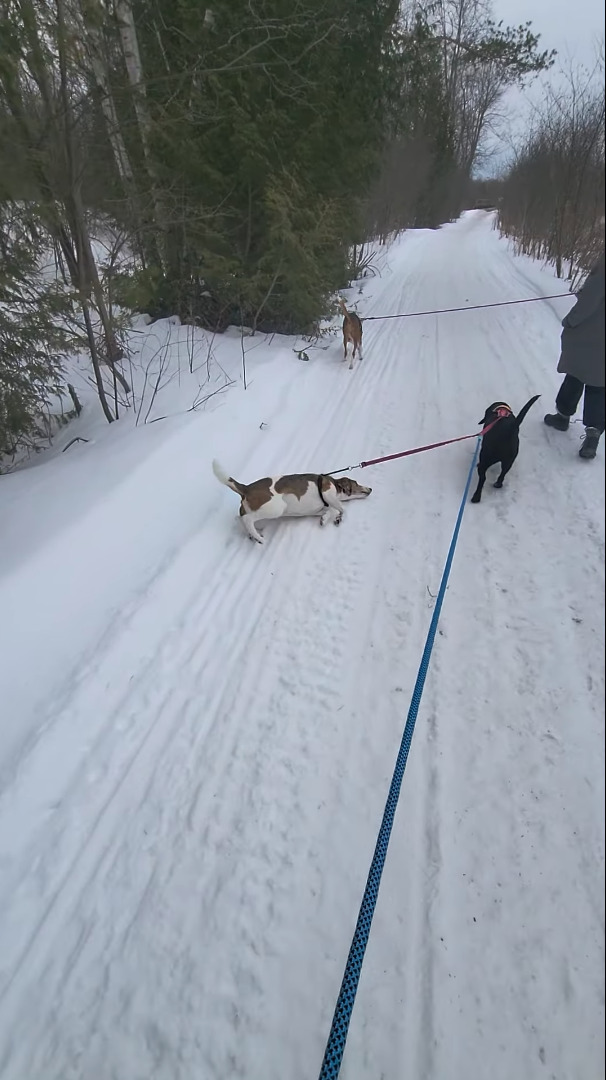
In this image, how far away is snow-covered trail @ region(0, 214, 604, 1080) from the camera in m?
1.69

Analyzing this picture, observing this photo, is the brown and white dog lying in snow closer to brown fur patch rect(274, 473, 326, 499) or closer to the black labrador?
brown fur patch rect(274, 473, 326, 499)

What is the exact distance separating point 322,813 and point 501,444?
9.84ft

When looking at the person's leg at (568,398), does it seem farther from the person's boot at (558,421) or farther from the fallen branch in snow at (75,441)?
the fallen branch in snow at (75,441)

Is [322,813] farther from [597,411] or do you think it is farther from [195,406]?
[195,406]

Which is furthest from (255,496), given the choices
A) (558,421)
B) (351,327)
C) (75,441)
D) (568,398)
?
(351,327)

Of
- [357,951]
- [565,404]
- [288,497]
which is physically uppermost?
[565,404]

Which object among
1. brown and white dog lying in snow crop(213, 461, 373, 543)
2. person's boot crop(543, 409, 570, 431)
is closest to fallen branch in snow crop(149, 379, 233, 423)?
brown and white dog lying in snow crop(213, 461, 373, 543)

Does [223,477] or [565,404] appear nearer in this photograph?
[565,404]

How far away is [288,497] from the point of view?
395 centimetres

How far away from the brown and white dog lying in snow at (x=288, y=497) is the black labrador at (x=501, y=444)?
114 cm

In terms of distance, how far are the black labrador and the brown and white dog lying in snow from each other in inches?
44.8

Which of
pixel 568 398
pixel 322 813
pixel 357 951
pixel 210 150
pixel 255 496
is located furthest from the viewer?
pixel 210 150

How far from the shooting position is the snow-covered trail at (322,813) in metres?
1.69

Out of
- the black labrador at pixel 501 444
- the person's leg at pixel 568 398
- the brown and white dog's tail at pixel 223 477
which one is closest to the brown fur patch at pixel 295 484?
the brown and white dog's tail at pixel 223 477
